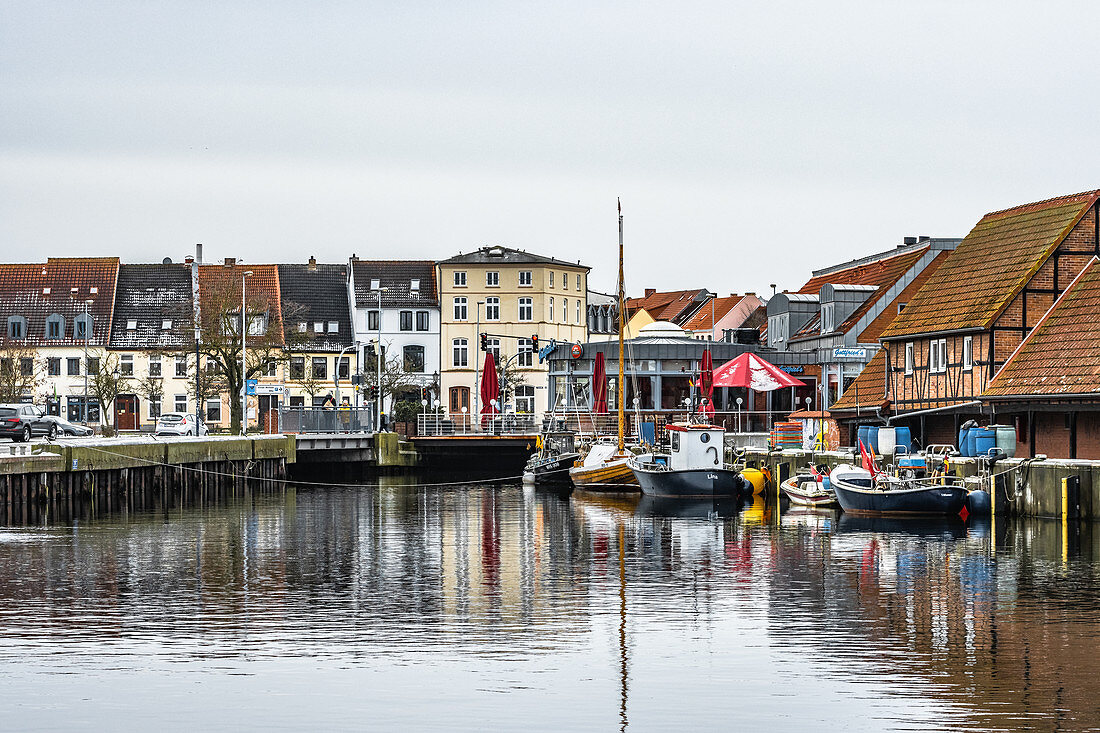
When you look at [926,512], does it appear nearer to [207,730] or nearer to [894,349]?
[894,349]

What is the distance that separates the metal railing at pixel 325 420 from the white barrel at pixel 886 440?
133ft

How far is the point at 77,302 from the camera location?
118562 mm

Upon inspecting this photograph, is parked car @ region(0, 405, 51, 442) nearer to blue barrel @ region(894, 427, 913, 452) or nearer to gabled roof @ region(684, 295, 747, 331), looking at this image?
blue barrel @ region(894, 427, 913, 452)

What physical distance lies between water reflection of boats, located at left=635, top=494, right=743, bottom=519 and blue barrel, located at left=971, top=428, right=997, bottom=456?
8.41 m

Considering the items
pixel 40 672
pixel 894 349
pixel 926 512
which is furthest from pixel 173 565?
pixel 894 349

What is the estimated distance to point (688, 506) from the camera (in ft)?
194

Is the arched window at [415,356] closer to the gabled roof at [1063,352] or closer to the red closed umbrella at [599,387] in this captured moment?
the red closed umbrella at [599,387]

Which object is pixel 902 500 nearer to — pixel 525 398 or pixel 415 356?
pixel 525 398

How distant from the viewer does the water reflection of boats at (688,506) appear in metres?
55.3

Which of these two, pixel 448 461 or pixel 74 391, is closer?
A: pixel 448 461

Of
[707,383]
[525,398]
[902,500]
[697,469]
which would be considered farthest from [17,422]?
[525,398]

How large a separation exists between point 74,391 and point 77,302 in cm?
666

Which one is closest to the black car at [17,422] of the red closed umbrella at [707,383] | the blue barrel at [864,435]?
the red closed umbrella at [707,383]

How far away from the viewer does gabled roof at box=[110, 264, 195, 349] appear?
117312mm
